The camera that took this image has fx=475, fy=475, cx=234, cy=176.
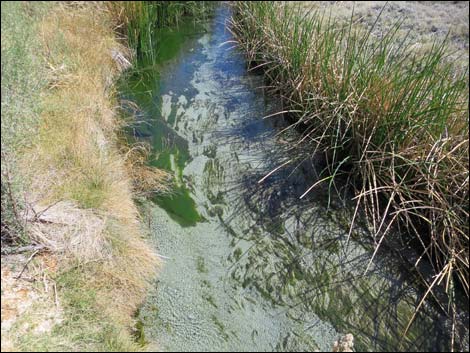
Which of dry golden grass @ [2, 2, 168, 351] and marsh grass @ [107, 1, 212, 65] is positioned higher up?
marsh grass @ [107, 1, 212, 65]

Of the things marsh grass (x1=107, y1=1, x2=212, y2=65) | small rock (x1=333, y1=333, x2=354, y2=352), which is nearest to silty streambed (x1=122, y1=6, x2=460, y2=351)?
small rock (x1=333, y1=333, x2=354, y2=352)

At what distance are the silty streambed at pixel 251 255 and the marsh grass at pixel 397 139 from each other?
14cm

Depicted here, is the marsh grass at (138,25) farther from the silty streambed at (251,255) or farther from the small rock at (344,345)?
the small rock at (344,345)

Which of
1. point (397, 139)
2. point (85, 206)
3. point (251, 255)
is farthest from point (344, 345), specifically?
point (85, 206)

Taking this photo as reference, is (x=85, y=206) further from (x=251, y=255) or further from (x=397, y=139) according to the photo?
(x=397, y=139)

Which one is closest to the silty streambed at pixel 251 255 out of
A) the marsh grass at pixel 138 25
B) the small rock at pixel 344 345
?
the small rock at pixel 344 345

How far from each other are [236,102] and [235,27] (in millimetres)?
937

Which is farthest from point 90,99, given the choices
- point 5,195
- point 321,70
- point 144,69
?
point 321,70

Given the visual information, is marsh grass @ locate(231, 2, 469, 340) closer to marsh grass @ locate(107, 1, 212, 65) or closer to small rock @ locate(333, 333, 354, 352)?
small rock @ locate(333, 333, 354, 352)

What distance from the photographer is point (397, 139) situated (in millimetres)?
2459

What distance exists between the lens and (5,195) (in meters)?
1.83

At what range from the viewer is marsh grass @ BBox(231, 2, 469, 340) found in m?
2.20

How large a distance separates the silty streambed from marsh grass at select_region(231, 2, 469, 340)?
0.14 metres

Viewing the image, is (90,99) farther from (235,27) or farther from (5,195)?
(235,27)
